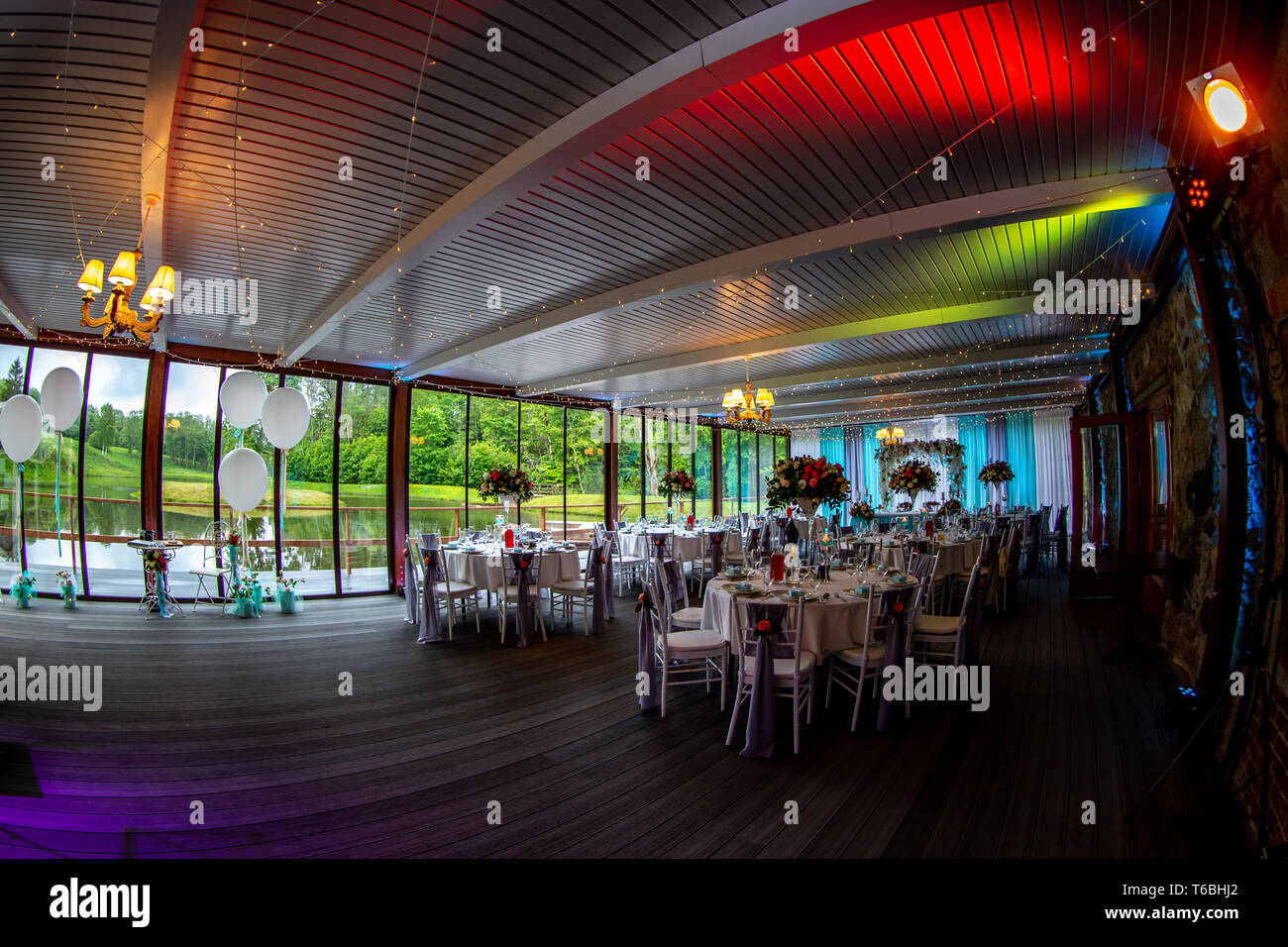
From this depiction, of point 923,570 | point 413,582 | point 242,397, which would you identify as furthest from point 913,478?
point 242,397

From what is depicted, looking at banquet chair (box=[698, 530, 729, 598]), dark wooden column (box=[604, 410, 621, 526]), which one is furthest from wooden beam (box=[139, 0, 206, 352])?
dark wooden column (box=[604, 410, 621, 526])

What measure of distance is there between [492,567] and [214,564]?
490cm

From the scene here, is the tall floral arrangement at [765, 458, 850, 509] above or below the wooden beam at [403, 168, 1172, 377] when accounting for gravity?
below

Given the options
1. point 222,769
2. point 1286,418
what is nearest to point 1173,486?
point 1286,418

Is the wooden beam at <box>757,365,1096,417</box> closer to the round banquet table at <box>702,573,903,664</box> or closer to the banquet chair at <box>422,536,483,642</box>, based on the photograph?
the round banquet table at <box>702,573,903,664</box>

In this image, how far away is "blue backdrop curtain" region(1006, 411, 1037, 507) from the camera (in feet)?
54.4

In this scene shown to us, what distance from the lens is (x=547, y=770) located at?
3412mm

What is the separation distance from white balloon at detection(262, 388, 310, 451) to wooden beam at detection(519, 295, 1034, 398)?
519 cm

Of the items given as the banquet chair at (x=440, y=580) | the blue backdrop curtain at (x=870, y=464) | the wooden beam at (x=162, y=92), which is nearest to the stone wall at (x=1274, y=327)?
the wooden beam at (x=162, y=92)

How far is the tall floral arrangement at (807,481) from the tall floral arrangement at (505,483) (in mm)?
3763

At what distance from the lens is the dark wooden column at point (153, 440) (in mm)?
7961

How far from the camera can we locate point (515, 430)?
467 inches

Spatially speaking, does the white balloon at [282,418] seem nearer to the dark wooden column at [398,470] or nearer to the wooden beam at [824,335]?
the dark wooden column at [398,470]

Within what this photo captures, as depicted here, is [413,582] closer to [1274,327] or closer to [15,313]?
[15,313]
